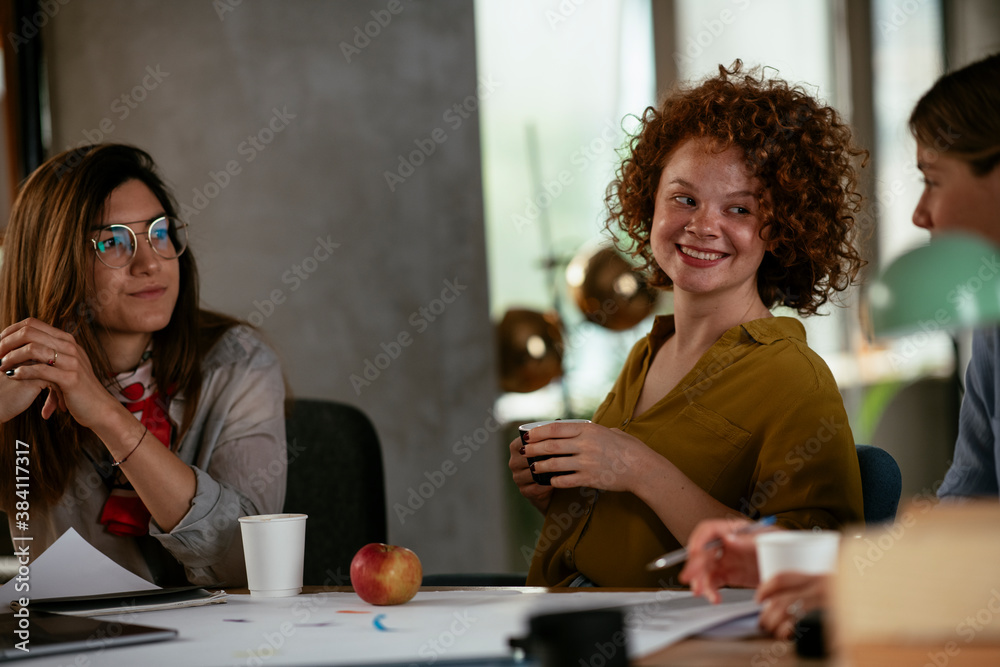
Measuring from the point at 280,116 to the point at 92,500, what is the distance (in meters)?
1.46

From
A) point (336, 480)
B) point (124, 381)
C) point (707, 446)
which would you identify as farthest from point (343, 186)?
point (707, 446)

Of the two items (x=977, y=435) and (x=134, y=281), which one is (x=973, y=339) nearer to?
(x=977, y=435)

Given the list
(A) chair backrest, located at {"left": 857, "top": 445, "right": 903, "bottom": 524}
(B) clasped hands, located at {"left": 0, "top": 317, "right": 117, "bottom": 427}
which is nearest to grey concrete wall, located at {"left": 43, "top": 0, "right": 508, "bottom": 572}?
(B) clasped hands, located at {"left": 0, "top": 317, "right": 117, "bottom": 427}

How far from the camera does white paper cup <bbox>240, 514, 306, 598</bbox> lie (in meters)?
1.34

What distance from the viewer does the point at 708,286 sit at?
1.63 metres

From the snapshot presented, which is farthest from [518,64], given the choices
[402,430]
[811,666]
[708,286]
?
[811,666]

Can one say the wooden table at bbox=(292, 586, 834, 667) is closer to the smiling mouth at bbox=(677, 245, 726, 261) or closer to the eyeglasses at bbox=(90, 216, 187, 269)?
the smiling mouth at bbox=(677, 245, 726, 261)

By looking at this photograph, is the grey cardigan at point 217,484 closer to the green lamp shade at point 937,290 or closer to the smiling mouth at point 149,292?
the smiling mouth at point 149,292

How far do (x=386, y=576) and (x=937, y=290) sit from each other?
0.76m

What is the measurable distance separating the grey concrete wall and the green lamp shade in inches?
90.9

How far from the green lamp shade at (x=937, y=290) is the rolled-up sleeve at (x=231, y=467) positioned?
1204 millimetres

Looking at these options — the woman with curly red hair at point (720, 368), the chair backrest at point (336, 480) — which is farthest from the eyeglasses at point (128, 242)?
the woman with curly red hair at point (720, 368)

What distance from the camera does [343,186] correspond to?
116 inches

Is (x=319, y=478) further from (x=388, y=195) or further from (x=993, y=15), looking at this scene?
(x=993, y=15)
